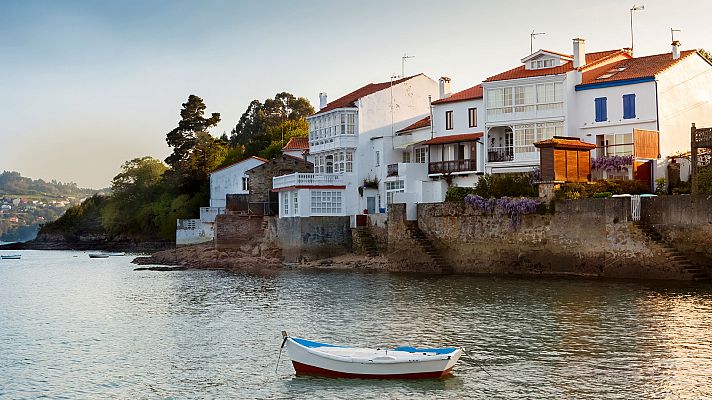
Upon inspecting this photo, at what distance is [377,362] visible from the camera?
69.1 ft

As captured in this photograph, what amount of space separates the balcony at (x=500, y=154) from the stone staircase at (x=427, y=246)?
23.6ft

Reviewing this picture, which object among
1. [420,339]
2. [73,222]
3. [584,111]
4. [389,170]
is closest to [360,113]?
[389,170]

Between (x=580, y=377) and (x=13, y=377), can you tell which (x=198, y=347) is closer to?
(x=13, y=377)

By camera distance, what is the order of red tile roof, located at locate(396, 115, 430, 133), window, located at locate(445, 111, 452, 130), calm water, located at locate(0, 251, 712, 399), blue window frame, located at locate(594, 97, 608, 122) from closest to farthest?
calm water, located at locate(0, 251, 712, 399) → blue window frame, located at locate(594, 97, 608, 122) → window, located at locate(445, 111, 452, 130) → red tile roof, located at locate(396, 115, 430, 133)

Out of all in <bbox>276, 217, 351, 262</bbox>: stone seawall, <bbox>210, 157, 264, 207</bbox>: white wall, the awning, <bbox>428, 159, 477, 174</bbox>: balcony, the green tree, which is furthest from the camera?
the green tree

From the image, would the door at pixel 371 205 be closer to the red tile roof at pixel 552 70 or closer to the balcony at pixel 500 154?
the balcony at pixel 500 154

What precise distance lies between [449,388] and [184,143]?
3435 inches

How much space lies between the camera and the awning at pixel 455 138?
182 ft

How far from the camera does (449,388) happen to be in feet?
67.7

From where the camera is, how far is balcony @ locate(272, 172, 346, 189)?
60094mm

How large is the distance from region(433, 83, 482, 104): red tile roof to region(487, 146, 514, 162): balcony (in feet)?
13.4

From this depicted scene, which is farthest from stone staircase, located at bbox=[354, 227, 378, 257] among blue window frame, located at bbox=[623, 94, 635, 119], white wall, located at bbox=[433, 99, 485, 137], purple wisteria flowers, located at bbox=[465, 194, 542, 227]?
blue window frame, located at bbox=[623, 94, 635, 119]

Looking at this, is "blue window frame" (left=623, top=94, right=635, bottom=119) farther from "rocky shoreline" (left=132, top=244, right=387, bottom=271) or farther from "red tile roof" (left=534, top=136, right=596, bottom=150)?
"rocky shoreline" (left=132, top=244, right=387, bottom=271)

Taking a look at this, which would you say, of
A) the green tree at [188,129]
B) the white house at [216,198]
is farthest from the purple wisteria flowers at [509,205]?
the green tree at [188,129]
